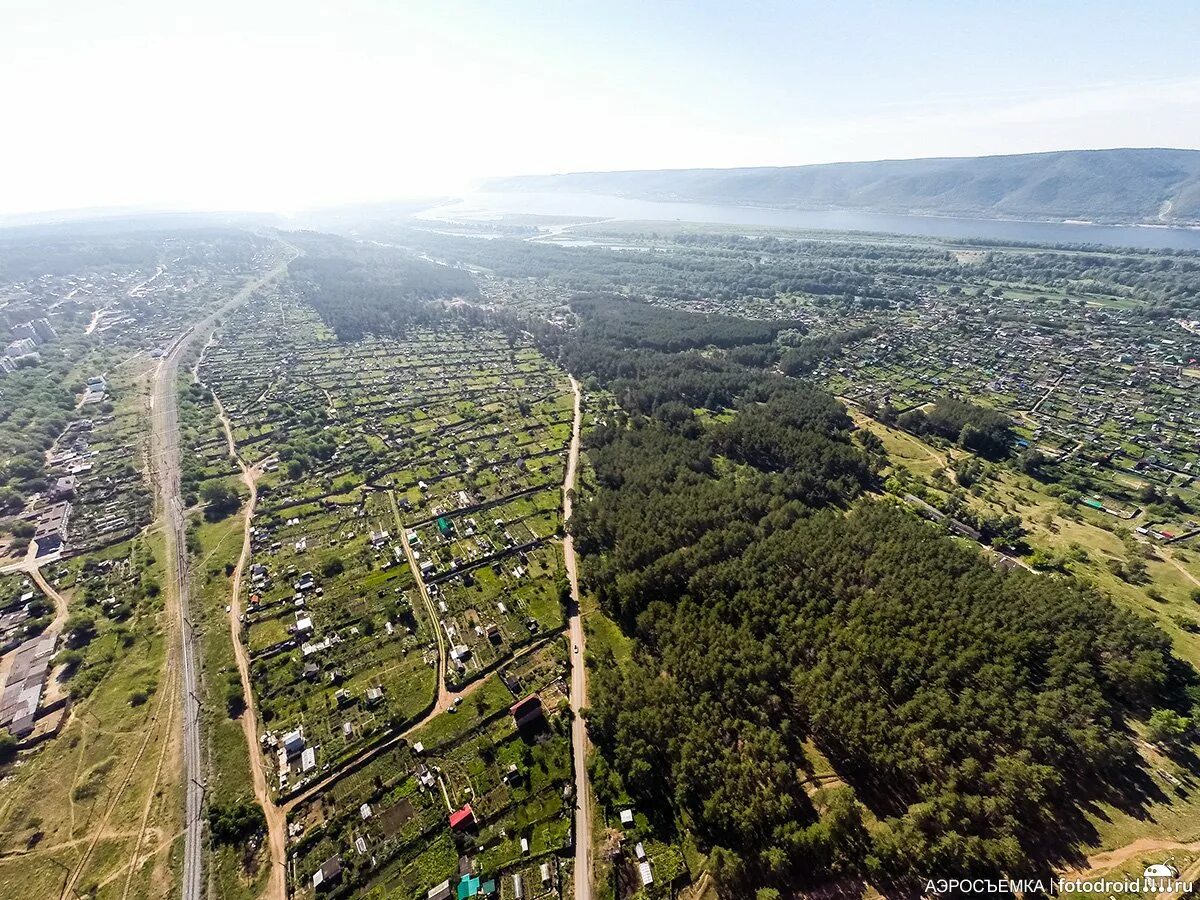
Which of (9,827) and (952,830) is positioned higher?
(952,830)

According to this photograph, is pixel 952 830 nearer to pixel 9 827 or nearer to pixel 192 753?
pixel 192 753

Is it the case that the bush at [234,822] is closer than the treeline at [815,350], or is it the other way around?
the bush at [234,822]

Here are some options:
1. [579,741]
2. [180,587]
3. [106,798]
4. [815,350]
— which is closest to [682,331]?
[815,350]

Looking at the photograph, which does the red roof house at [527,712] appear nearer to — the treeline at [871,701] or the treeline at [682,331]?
the treeline at [871,701]

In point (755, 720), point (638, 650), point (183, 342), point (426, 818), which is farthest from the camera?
point (183, 342)

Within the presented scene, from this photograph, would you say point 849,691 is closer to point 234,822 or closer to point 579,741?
point 579,741

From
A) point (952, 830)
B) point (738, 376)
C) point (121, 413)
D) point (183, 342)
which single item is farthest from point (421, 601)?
point (183, 342)

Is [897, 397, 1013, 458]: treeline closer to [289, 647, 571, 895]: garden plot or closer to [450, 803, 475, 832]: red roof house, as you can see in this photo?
[289, 647, 571, 895]: garden plot

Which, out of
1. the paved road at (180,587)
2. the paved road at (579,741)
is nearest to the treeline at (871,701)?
the paved road at (579,741)
